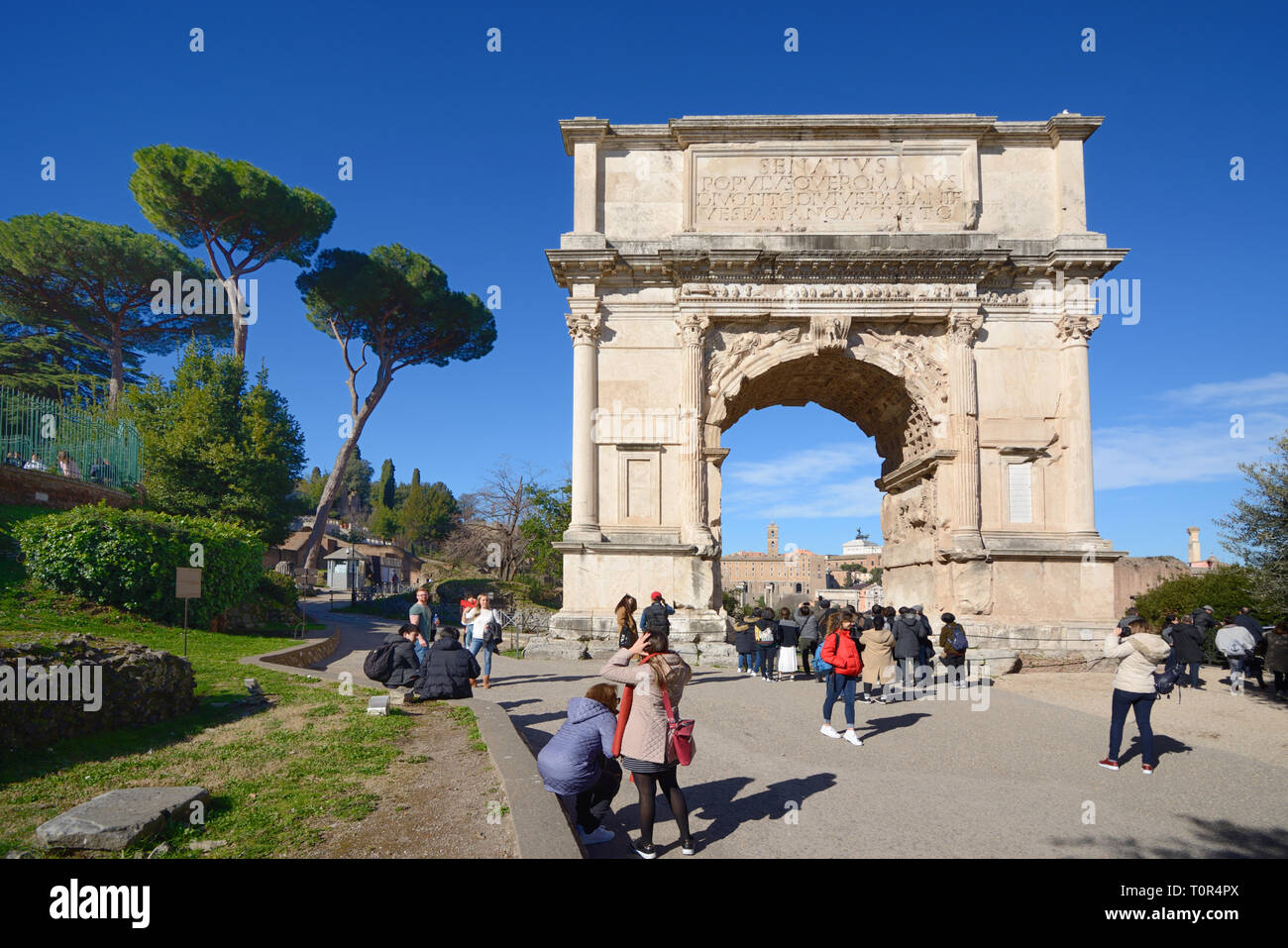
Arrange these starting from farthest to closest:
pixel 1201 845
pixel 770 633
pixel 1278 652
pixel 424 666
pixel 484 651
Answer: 1. pixel 770 633
2. pixel 484 651
3. pixel 1278 652
4. pixel 424 666
5. pixel 1201 845

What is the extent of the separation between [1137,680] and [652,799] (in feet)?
17.0

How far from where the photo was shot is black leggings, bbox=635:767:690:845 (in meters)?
4.63

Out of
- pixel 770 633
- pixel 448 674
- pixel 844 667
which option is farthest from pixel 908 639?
pixel 448 674

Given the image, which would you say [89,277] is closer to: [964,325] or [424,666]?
[424,666]

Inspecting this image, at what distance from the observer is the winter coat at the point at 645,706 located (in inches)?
180

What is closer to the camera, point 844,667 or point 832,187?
point 844,667

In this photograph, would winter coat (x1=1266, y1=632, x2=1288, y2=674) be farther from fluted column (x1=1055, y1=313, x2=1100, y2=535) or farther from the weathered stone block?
the weathered stone block

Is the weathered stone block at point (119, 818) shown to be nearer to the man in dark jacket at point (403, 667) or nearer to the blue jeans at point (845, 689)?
the man in dark jacket at point (403, 667)

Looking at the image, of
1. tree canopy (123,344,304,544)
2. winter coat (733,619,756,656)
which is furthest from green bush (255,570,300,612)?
winter coat (733,619,756,656)

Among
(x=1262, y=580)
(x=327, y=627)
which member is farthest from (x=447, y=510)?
(x=1262, y=580)

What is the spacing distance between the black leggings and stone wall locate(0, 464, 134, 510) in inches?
713

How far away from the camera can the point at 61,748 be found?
6406 mm

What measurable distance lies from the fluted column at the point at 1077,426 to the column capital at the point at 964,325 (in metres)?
1.95

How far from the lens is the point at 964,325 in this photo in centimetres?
1633
